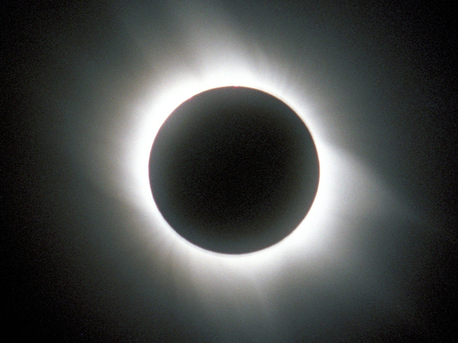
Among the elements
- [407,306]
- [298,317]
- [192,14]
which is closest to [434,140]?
[407,306]

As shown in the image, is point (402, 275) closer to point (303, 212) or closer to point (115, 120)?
point (303, 212)

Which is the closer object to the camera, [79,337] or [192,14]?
[192,14]

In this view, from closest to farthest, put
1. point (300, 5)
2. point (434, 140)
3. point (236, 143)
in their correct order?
point (236, 143) < point (300, 5) < point (434, 140)

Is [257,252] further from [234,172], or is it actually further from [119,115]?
[119,115]

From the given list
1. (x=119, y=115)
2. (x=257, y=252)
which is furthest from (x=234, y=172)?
(x=119, y=115)

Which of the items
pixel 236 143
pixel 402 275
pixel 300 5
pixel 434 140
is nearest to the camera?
pixel 236 143

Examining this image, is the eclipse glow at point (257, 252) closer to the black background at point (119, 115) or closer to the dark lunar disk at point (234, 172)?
the black background at point (119, 115)

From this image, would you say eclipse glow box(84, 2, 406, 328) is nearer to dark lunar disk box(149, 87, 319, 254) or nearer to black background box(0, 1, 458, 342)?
black background box(0, 1, 458, 342)

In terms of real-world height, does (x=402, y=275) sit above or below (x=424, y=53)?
below

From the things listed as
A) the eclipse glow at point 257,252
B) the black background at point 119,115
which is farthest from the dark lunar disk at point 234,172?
the black background at point 119,115
